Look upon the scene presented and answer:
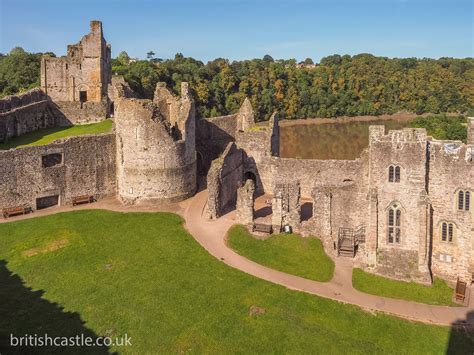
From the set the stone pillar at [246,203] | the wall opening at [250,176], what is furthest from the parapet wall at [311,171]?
the stone pillar at [246,203]

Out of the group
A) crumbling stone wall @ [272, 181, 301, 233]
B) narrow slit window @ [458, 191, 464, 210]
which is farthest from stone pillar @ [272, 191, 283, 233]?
narrow slit window @ [458, 191, 464, 210]

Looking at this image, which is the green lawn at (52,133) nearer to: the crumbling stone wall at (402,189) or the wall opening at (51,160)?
the wall opening at (51,160)

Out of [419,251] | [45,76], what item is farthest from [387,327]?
[45,76]

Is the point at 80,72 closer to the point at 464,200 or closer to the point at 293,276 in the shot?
the point at 293,276

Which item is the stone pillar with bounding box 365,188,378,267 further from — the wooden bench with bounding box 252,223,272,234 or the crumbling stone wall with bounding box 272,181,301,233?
the wooden bench with bounding box 252,223,272,234

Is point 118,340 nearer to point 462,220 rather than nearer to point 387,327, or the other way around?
point 387,327

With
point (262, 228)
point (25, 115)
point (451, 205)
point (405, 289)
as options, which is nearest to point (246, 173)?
point (262, 228)

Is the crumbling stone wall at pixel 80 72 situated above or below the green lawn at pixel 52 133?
above
